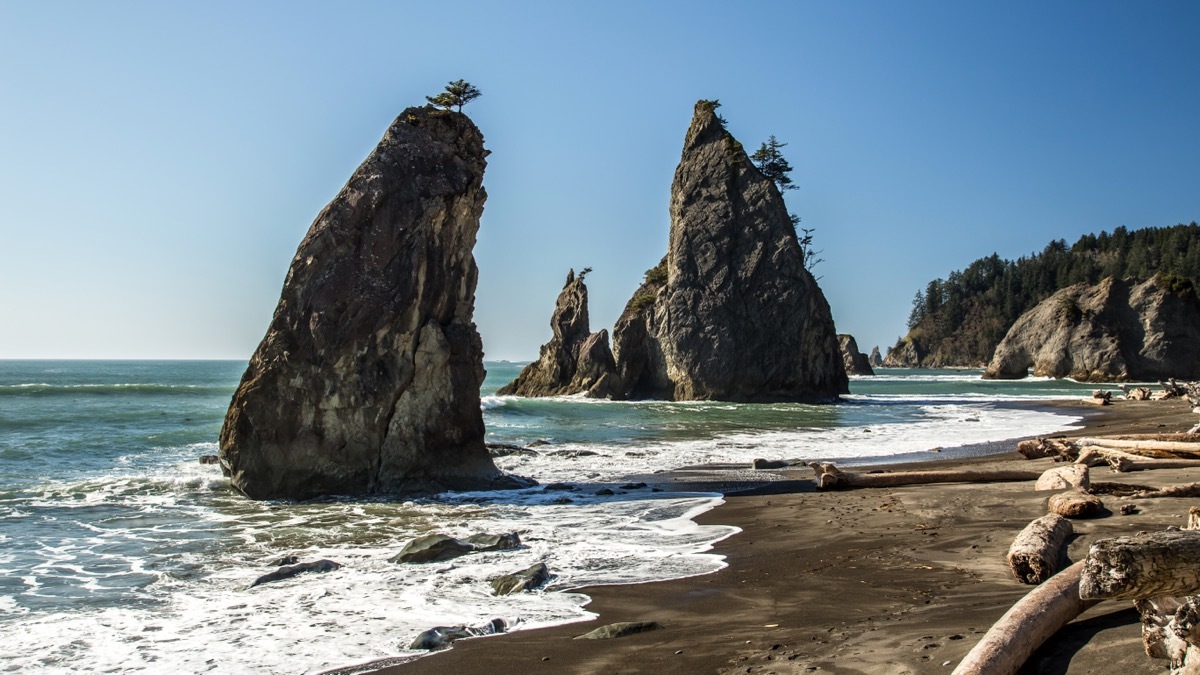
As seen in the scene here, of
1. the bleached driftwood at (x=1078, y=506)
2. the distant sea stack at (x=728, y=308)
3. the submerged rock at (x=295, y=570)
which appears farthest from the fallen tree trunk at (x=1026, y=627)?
the distant sea stack at (x=728, y=308)

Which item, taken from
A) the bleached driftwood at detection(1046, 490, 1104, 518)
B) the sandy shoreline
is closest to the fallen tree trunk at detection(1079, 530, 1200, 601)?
the sandy shoreline

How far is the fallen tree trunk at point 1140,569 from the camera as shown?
3875mm

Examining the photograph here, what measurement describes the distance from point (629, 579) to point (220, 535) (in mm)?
6412

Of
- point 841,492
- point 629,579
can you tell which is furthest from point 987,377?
point 629,579

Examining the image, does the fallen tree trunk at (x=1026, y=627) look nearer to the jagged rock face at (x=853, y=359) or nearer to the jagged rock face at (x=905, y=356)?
the jagged rock face at (x=853, y=359)

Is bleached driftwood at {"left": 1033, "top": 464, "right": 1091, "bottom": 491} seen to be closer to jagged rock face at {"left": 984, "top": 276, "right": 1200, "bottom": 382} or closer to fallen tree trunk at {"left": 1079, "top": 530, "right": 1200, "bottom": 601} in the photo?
fallen tree trunk at {"left": 1079, "top": 530, "right": 1200, "bottom": 601}

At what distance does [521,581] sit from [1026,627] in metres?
4.94

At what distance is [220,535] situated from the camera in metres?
11.7

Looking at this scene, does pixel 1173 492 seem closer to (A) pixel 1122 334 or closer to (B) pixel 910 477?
(B) pixel 910 477

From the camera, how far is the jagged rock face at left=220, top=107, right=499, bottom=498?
50.2 feet

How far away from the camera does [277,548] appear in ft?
35.4

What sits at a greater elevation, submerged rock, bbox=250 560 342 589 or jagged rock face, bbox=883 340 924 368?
jagged rock face, bbox=883 340 924 368

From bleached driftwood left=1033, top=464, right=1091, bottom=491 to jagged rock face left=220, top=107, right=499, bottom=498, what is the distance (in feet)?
31.7

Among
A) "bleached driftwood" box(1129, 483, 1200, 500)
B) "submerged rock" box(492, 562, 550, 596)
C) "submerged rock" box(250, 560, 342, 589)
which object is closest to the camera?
"submerged rock" box(492, 562, 550, 596)
